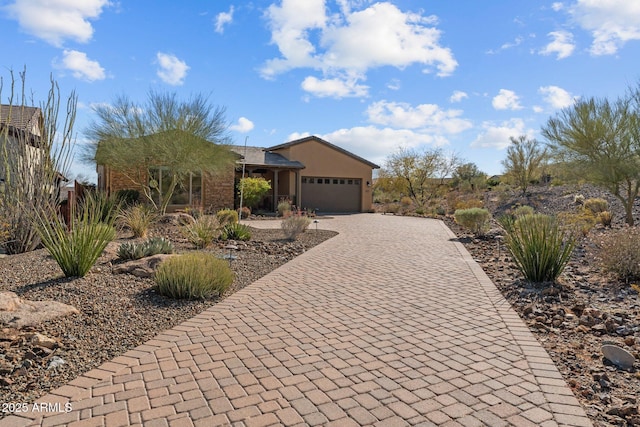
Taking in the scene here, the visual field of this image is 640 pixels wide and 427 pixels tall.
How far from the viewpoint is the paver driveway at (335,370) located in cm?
315

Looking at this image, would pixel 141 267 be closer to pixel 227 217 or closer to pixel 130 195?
pixel 227 217

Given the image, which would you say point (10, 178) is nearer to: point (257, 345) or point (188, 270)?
point (188, 270)

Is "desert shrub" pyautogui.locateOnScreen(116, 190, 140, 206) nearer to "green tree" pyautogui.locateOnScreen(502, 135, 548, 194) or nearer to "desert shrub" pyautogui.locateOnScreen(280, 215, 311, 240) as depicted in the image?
"desert shrub" pyautogui.locateOnScreen(280, 215, 311, 240)

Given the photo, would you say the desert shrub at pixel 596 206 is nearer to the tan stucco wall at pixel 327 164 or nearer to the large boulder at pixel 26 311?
the tan stucco wall at pixel 327 164

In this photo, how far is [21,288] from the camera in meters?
6.11

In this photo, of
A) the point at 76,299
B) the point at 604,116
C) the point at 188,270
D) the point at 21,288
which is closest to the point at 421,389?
the point at 188,270

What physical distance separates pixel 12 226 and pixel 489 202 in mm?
30199

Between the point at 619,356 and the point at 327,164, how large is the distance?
86.6 feet

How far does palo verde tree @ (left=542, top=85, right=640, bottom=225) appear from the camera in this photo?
15336 mm

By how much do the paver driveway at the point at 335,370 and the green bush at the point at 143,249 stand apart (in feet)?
9.61

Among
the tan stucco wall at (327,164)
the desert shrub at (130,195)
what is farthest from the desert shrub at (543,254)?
the tan stucco wall at (327,164)

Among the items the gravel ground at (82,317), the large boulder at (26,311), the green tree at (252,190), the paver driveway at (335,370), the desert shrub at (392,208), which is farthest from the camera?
the desert shrub at (392,208)

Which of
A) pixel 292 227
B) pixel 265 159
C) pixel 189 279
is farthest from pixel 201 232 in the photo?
pixel 265 159

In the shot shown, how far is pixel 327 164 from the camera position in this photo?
29922 millimetres
